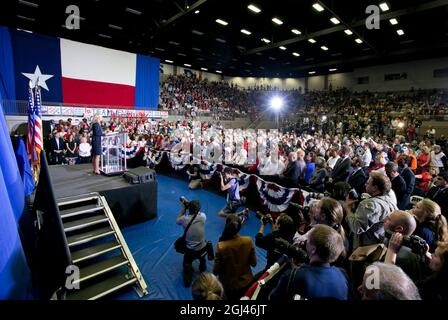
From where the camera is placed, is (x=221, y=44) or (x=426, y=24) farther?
(x=221, y=44)

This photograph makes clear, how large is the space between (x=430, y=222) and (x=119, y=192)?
192 inches

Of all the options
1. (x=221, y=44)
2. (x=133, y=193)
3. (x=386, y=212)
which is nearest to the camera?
(x=386, y=212)

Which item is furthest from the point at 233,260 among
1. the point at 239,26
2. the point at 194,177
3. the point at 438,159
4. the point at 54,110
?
the point at 54,110

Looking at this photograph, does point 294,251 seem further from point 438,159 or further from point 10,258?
point 438,159

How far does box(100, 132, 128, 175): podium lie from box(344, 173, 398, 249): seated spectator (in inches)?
208

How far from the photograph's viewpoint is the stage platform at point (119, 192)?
15.8ft

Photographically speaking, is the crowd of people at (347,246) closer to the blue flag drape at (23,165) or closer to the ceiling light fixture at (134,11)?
the blue flag drape at (23,165)

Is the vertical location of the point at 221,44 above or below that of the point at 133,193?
above

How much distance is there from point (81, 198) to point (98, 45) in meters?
17.5

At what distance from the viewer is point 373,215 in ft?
8.63

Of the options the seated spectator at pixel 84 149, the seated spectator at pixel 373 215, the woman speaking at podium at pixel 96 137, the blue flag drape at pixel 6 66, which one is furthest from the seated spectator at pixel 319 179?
the blue flag drape at pixel 6 66
